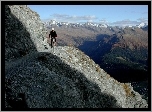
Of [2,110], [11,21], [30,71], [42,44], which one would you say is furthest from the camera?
[42,44]

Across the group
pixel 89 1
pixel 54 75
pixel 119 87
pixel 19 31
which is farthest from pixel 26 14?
pixel 89 1

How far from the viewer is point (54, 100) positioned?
107 ft

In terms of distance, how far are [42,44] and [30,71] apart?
20.0m

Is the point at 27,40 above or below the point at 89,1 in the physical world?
below

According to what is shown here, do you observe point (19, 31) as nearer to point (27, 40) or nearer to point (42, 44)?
point (27, 40)

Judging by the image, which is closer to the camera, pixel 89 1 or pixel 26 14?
pixel 89 1

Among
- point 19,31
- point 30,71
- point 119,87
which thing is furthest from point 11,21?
point 119,87

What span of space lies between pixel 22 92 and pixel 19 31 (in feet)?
76.8

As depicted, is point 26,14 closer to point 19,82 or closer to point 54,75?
point 54,75

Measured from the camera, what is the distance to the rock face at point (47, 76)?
101 ft

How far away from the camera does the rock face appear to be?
30.9 m

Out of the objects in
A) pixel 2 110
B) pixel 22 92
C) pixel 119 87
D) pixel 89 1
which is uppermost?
pixel 89 1

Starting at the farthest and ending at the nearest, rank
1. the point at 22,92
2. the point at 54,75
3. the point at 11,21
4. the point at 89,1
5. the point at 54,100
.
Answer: the point at 11,21
the point at 54,75
the point at 54,100
the point at 22,92
the point at 89,1

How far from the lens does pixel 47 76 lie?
36.4 meters
